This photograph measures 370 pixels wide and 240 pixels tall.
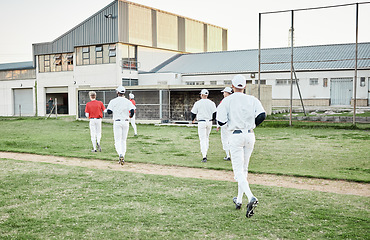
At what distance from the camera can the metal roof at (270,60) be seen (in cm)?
3616

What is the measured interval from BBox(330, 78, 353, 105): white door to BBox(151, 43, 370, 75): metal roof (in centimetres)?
130

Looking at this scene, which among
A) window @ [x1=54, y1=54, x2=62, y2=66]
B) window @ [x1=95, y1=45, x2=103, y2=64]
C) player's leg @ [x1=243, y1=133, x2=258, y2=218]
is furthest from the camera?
window @ [x1=54, y1=54, x2=62, y2=66]

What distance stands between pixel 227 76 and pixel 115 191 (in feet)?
110

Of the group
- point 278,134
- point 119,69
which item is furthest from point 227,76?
point 278,134

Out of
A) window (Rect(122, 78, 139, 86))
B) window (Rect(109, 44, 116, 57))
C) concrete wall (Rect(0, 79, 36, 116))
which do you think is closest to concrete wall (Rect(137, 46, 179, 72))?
window (Rect(122, 78, 139, 86))

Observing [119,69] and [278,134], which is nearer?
[278,134]

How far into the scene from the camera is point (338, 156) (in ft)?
39.6

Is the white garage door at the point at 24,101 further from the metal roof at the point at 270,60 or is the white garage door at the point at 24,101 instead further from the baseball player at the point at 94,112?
the baseball player at the point at 94,112

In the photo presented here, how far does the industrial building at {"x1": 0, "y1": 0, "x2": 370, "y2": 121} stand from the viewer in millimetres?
36000

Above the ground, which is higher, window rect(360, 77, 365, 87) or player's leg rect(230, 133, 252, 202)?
window rect(360, 77, 365, 87)

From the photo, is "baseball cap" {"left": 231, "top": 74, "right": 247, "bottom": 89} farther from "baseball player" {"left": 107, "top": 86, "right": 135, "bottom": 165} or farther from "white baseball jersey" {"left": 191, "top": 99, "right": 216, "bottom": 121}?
"baseball player" {"left": 107, "top": 86, "right": 135, "bottom": 165}

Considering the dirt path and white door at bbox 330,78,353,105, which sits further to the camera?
white door at bbox 330,78,353,105

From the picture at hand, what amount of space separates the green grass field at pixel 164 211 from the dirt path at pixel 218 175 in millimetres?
710

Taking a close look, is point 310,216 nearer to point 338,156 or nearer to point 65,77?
point 338,156
